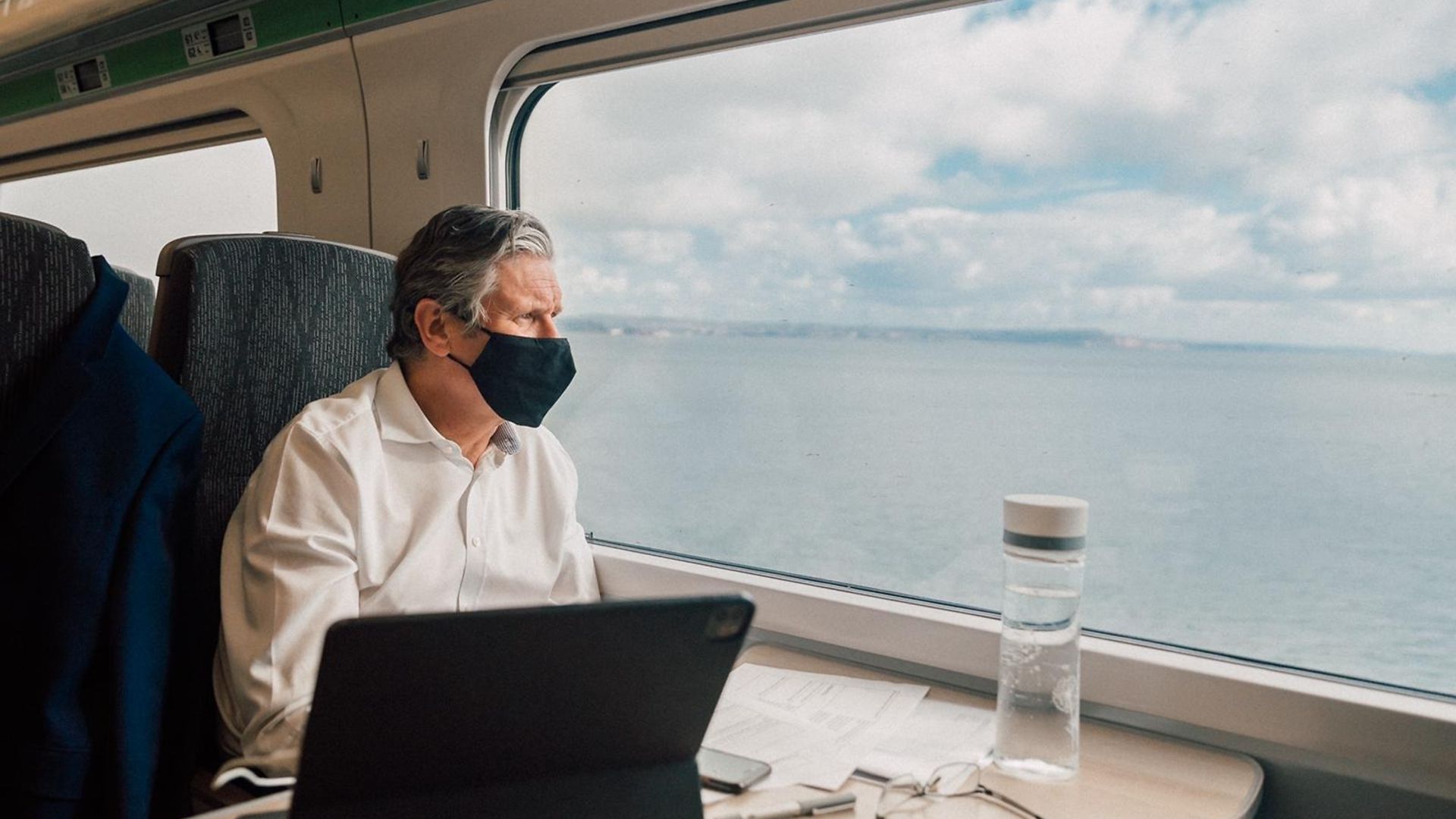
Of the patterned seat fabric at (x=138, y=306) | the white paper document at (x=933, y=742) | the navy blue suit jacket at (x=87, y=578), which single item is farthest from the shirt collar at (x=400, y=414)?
the patterned seat fabric at (x=138, y=306)

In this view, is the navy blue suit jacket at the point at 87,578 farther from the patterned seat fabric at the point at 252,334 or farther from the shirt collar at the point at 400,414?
the shirt collar at the point at 400,414

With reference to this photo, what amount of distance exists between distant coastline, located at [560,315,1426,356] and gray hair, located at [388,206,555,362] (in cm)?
55

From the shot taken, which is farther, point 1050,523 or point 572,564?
point 572,564

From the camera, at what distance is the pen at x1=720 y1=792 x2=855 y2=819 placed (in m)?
1.08

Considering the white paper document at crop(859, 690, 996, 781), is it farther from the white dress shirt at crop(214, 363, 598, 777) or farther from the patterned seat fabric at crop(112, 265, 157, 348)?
the patterned seat fabric at crop(112, 265, 157, 348)

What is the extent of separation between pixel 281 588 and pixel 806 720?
734 mm

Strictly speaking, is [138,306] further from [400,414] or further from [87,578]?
[87,578]

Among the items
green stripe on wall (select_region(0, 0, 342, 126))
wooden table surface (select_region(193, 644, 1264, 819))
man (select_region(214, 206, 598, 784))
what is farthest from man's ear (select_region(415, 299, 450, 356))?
green stripe on wall (select_region(0, 0, 342, 126))

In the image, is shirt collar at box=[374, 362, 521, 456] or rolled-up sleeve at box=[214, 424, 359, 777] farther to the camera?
shirt collar at box=[374, 362, 521, 456]

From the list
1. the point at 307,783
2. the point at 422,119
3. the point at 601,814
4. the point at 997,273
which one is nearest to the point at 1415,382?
the point at 997,273

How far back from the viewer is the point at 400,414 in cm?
156

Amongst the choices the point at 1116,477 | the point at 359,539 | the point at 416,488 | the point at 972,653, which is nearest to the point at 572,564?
the point at 416,488

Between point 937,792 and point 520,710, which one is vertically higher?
point 520,710

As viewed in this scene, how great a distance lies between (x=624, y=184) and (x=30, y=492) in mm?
1380
